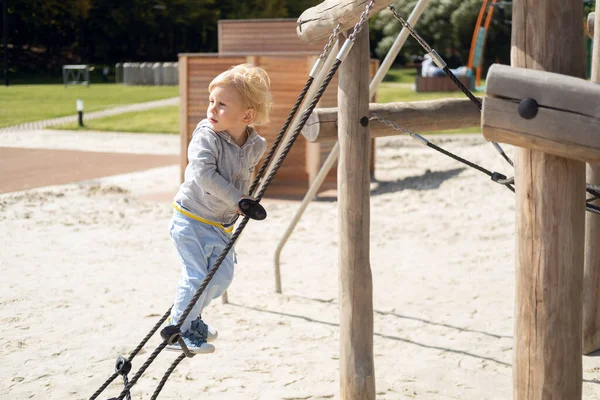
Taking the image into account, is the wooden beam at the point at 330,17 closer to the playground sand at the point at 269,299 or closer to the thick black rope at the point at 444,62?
the thick black rope at the point at 444,62

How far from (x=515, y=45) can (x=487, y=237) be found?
16.3 ft

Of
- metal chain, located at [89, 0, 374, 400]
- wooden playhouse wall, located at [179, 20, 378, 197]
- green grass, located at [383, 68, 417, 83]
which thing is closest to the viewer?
metal chain, located at [89, 0, 374, 400]

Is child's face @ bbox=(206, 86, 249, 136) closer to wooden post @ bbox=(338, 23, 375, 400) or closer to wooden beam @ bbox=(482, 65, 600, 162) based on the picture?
wooden post @ bbox=(338, 23, 375, 400)

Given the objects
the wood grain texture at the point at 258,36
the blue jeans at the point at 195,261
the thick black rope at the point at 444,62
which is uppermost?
the wood grain texture at the point at 258,36

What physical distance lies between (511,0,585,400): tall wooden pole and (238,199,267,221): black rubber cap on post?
879 millimetres

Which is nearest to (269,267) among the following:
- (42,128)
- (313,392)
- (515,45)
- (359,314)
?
(313,392)

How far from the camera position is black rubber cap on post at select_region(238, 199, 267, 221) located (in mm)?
2920

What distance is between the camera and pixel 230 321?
5238 mm

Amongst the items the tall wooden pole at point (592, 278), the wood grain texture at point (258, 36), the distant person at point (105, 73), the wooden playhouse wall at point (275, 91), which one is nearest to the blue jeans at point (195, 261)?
the tall wooden pole at point (592, 278)

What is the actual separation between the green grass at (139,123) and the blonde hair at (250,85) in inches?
545

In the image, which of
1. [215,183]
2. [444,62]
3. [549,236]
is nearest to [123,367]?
[215,183]

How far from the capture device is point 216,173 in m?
3.14

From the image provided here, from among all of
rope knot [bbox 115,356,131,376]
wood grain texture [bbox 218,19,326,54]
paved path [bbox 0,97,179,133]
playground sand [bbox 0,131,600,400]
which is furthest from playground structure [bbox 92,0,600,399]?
paved path [bbox 0,97,179,133]

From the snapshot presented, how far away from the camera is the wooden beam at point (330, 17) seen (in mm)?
3314
